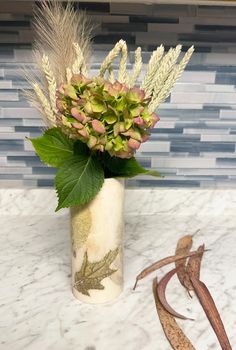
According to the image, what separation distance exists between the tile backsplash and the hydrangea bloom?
361 mm

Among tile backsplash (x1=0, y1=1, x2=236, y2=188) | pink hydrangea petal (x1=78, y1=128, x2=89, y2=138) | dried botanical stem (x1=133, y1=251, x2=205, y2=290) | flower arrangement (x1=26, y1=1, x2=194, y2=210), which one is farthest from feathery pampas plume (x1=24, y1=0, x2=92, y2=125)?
dried botanical stem (x1=133, y1=251, x2=205, y2=290)

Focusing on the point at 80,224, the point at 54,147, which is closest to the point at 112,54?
the point at 54,147

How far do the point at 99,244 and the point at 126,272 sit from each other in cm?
16

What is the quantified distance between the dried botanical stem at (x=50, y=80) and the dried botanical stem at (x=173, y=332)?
36cm

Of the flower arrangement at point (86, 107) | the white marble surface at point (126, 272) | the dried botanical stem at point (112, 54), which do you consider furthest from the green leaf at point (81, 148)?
the white marble surface at point (126, 272)

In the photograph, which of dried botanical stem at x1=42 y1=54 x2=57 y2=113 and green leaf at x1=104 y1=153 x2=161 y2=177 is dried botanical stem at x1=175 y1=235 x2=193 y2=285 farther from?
dried botanical stem at x1=42 y1=54 x2=57 y2=113

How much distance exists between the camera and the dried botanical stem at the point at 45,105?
708 mm

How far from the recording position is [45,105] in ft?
2.34

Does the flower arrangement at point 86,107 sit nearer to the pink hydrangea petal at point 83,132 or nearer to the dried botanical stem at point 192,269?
the pink hydrangea petal at point 83,132

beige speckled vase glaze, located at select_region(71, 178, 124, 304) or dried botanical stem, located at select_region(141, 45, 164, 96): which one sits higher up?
dried botanical stem, located at select_region(141, 45, 164, 96)

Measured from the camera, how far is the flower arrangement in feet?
2.06

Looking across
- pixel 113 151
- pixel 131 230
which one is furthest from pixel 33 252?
pixel 113 151

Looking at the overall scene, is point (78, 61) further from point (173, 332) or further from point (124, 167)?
point (173, 332)

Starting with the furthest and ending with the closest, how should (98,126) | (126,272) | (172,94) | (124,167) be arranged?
(172,94), (126,272), (124,167), (98,126)
